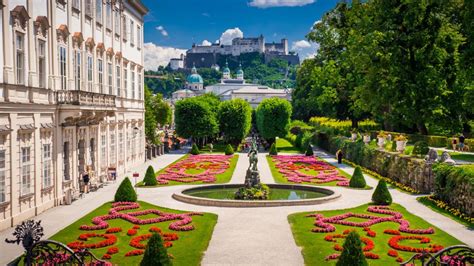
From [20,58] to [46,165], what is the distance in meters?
5.26

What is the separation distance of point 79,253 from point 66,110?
50.7 ft

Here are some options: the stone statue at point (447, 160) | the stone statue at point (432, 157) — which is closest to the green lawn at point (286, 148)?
the stone statue at point (432, 157)

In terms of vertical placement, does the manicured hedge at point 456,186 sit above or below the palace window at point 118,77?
below

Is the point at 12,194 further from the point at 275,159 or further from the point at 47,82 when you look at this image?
the point at 275,159

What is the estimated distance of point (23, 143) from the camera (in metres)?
22.8

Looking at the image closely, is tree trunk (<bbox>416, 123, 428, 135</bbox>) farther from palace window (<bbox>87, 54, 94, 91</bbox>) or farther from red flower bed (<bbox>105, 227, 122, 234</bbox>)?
red flower bed (<bbox>105, 227, 122, 234</bbox>)

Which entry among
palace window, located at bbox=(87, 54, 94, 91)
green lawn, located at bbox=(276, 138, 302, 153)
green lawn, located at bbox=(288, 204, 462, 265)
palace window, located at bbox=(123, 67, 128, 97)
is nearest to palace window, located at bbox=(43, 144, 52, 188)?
palace window, located at bbox=(87, 54, 94, 91)

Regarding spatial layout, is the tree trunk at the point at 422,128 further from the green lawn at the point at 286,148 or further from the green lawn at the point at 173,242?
the green lawn at the point at 173,242

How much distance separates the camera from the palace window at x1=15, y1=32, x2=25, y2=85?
2247 cm

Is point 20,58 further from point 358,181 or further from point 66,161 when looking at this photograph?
point 358,181

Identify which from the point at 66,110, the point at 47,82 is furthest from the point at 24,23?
the point at 66,110

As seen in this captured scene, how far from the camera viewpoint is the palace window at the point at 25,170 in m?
22.7

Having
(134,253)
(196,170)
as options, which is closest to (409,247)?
(134,253)

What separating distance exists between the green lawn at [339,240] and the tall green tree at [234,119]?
46657 millimetres
